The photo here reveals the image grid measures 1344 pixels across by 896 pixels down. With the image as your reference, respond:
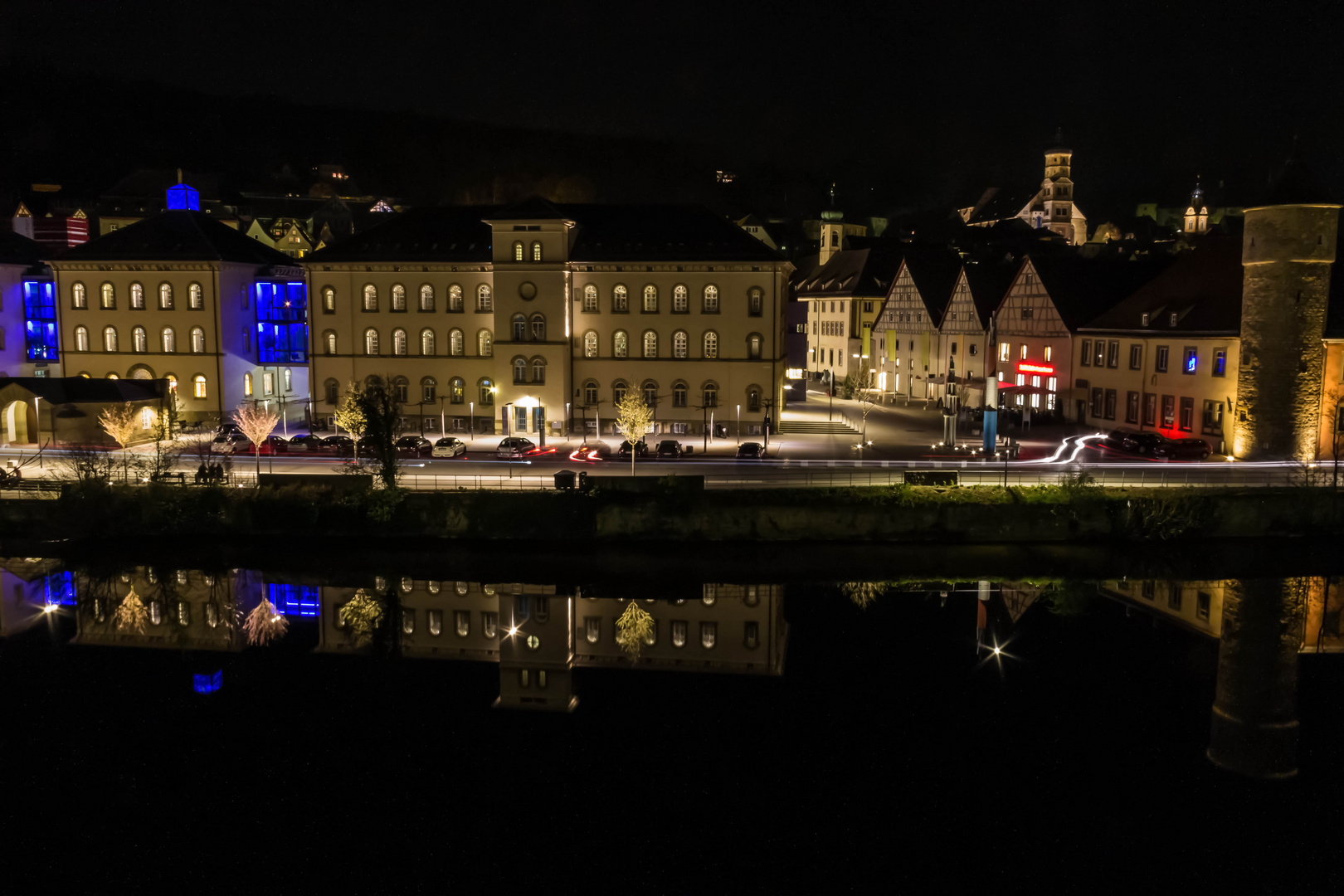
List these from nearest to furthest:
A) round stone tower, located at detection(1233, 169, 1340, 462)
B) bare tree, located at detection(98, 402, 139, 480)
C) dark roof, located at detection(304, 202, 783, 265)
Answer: round stone tower, located at detection(1233, 169, 1340, 462) → bare tree, located at detection(98, 402, 139, 480) → dark roof, located at detection(304, 202, 783, 265)

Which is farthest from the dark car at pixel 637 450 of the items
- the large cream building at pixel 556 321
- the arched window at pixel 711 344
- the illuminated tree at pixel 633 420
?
the arched window at pixel 711 344

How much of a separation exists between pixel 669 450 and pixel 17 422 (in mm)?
28796

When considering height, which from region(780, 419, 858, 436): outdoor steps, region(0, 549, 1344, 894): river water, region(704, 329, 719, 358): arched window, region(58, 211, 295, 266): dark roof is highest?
region(58, 211, 295, 266): dark roof

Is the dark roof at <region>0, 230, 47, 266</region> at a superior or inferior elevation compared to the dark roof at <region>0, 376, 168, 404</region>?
superior

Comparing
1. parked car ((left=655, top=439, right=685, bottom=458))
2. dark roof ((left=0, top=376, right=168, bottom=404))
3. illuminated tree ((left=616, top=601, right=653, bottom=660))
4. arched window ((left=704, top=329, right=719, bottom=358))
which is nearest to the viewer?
illuminated tree ((left=616, top=601, right=653, bottom=660))

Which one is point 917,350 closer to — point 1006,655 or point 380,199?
point 1006,655

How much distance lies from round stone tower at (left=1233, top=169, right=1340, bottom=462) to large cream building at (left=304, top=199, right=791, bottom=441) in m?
19.2

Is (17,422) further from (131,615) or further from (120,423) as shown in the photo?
(131,615)

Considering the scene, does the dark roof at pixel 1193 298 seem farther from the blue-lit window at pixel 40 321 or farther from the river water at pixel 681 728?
the blue-lit window at pixel 40 321

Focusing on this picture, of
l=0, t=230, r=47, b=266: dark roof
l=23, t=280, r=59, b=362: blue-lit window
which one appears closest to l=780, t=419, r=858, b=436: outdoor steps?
l=23, t=280, r=59, b=362: blue-lit window

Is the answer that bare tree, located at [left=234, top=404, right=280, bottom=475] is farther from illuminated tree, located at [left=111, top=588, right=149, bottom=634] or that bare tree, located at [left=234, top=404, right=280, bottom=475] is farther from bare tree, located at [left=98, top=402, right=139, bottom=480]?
illuminated tree, located at [left=111, top=588, right=149, bottom=634]

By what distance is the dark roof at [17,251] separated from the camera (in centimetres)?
5734

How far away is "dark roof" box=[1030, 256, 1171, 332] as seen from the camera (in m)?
50.5

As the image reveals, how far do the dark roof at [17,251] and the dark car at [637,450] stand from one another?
39612 mm
